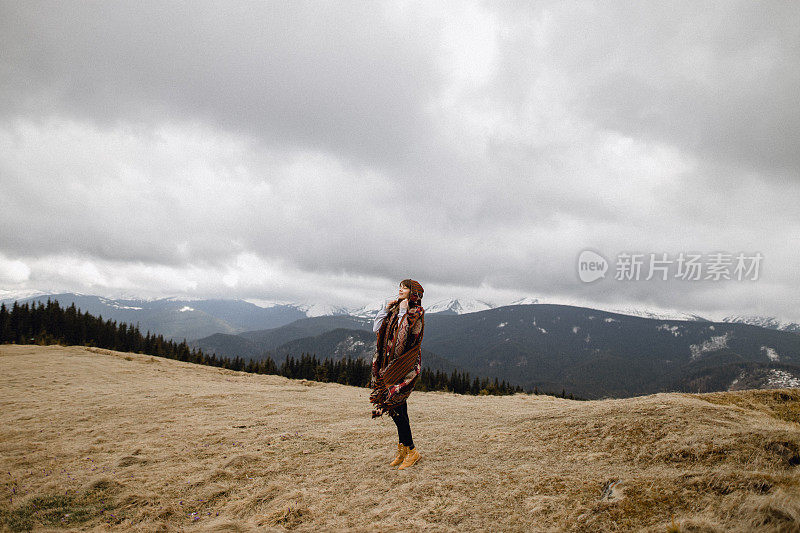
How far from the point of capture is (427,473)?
6.77m

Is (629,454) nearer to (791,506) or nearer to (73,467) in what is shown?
(791,506)

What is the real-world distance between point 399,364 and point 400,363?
29mm

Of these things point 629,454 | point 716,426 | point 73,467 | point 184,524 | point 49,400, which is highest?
point 716,426

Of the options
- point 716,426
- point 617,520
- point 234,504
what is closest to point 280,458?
point 234,504

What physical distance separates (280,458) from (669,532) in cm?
755

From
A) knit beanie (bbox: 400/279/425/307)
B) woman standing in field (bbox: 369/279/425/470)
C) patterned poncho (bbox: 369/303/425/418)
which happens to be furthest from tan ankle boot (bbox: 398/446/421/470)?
knit beanie (bbox: 400/279/425/307)

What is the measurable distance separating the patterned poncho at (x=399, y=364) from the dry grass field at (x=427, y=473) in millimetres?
1397

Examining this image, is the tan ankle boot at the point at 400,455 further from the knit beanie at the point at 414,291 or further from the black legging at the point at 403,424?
the knit beanie at the point at 414,291

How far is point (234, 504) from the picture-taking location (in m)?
6.16

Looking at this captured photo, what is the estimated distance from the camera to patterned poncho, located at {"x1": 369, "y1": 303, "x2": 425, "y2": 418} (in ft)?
23.5

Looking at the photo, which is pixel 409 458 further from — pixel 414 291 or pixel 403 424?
pixel 414 291

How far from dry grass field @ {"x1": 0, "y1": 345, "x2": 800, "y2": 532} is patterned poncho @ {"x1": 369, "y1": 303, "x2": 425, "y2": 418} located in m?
1.40

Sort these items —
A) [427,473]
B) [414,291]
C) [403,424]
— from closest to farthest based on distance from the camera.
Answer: [427,473] → [403,424] → [414,291]

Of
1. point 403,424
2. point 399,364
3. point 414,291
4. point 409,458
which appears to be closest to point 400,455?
point 409,458
